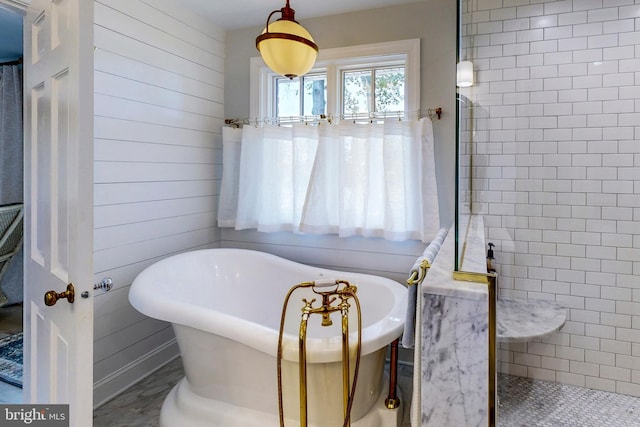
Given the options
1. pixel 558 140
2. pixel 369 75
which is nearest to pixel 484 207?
pixel 558 140

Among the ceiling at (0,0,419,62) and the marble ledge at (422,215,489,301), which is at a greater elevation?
the ceiling at (0,0,419,62)

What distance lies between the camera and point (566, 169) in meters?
2.07

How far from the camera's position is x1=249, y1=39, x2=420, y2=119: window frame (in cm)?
252

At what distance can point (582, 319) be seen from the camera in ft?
6.80

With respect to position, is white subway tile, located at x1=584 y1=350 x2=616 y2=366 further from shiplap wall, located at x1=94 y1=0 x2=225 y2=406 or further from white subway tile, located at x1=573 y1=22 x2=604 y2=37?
shiplap wall, located at x1=94 y1=0 x2=225 y2=406

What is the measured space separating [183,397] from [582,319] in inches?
87.0

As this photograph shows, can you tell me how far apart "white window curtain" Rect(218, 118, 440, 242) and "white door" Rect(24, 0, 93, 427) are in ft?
5.19

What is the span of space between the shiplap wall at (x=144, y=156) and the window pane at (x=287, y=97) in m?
0.51

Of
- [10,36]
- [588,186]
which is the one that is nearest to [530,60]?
[588,186]

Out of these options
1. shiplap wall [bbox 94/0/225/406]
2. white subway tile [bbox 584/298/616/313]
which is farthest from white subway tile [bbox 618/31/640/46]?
shiplap wall [bbox 94/0/225/406]

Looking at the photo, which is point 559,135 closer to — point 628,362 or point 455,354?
point 628,362

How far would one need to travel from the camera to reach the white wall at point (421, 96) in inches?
96.9

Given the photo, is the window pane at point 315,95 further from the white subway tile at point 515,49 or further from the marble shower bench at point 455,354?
the marble shower bench at point 455,354

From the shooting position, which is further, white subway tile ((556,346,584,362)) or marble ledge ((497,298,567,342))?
white subway tile ((556,346,584,362))
